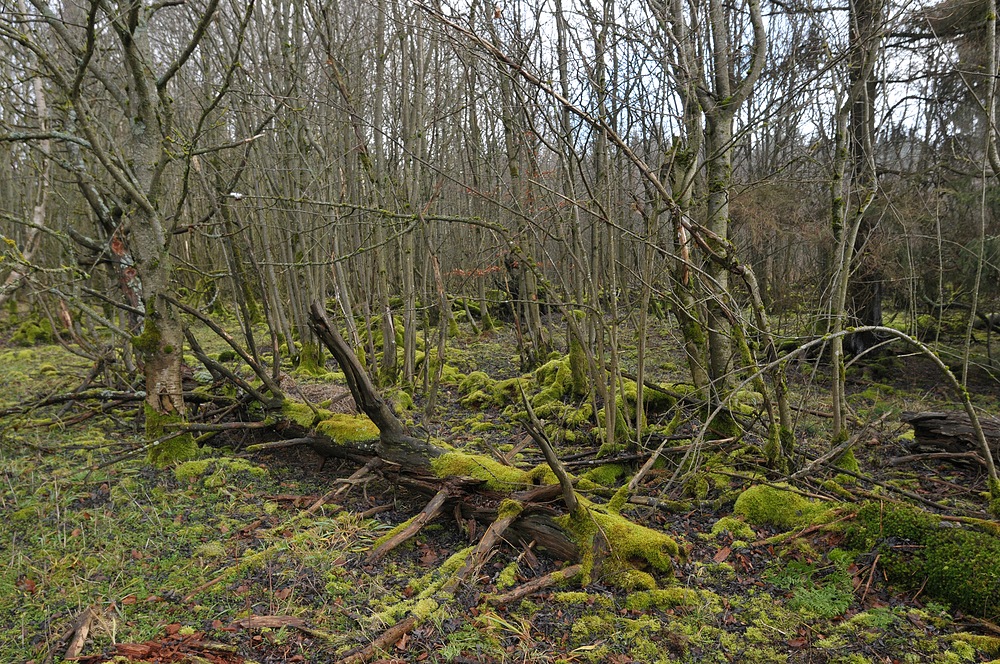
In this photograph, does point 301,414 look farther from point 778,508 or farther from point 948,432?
point 948,432

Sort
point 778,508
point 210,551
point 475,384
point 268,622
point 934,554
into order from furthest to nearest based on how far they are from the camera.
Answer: point 475,384 < point 778,508 < point 210,551 < point 934,554 < point 268,622

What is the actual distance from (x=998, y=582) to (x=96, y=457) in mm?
6811

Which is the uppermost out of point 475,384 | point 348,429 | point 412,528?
point 348,429

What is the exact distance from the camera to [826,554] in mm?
3764

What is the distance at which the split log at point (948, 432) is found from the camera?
17.2 ft

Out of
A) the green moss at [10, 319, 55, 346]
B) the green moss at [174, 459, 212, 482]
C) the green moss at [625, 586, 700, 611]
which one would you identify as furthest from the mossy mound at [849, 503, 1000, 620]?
the green moss at [10, 319, 55, 346]

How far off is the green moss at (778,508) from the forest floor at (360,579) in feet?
0.30

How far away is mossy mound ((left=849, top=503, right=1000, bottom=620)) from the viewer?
311 centimetres

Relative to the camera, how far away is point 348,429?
5406 millimetres

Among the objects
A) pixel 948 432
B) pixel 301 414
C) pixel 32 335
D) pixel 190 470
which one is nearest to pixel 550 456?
pixel 301 414

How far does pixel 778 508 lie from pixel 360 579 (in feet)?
10.2

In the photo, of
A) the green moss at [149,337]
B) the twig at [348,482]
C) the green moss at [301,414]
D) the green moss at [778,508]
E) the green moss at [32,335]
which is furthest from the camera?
the green moss at [32,335]

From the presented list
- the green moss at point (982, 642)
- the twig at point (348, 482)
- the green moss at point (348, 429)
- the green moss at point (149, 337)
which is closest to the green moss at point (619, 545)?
the green moss at point (982, 642)

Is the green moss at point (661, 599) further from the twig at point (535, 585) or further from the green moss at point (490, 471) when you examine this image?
the green moss at point (490, 471)
